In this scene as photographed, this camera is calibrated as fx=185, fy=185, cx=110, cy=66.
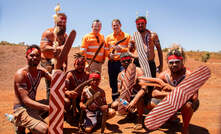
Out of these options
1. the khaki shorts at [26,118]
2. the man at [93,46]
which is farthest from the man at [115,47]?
the khaki shorts at [26,118]

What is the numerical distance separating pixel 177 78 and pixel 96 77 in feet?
5.70

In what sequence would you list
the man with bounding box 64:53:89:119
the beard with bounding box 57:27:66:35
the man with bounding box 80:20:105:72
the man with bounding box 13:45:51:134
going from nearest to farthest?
the man with bounding box 13:45:51:134 → the man with bounding box 64:53:89:119 → the beard with bounding box 57:27:66:35 → the man with bounding box 80:20:105:72

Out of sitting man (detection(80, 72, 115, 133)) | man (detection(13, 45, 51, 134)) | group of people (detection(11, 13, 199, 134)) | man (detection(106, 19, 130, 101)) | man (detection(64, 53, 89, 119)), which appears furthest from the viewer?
man (detection(106, 19, 130, 101))

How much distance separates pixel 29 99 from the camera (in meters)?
3.33

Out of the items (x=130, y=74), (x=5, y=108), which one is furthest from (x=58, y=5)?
(x=5, y=108)

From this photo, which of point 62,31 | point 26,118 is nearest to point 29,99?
point 26,118

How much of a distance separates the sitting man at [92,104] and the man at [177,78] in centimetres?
122

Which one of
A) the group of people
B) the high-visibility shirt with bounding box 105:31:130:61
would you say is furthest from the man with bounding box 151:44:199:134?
the high-visibility shirt with bounding box 105:31:130:61

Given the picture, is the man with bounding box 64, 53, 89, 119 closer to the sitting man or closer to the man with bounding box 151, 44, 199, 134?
the sitting man

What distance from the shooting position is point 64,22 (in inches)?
190

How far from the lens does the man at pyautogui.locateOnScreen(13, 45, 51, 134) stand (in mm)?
3244

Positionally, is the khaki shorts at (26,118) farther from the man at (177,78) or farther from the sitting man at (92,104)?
the man at (177,78)

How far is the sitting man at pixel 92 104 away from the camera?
4172 mm

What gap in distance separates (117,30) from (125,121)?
8.68 feet
